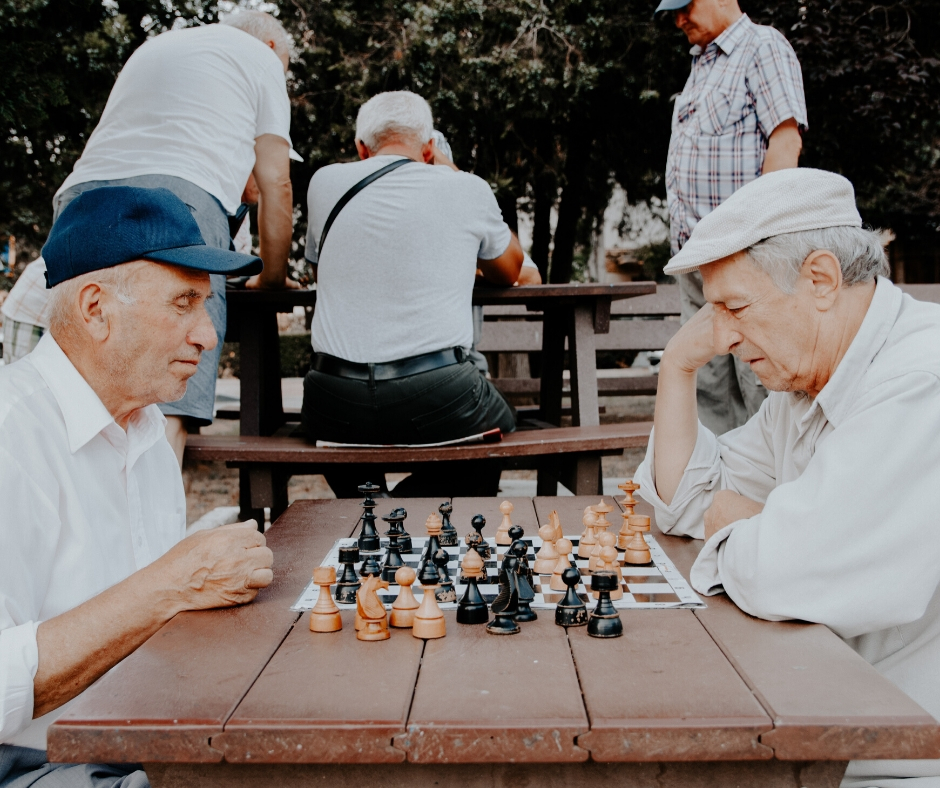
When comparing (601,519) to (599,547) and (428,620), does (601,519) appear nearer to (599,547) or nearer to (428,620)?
(599,547)

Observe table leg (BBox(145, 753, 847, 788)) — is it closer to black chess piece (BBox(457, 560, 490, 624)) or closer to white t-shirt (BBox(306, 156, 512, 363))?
black chess piece (BBox(457, 560, 490, 624))

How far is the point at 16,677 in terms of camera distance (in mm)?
1581

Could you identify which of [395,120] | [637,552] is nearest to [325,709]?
[637,552]

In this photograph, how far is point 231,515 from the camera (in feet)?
18.8

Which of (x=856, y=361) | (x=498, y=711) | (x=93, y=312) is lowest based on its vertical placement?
(x=498, y=711)

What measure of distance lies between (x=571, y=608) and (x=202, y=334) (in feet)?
3.69

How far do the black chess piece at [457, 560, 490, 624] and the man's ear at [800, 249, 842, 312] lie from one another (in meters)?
0.94

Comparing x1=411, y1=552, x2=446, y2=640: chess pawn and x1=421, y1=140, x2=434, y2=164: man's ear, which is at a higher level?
x1=421, y1=140, x2=434, y2=164: man's ear

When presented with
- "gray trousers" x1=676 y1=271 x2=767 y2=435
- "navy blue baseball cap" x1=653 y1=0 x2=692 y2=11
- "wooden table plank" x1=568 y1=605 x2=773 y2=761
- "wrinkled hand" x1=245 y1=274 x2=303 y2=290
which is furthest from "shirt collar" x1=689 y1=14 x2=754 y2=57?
Result: "wooden table plank" x1=568 y1=605 x2=773 y2=761

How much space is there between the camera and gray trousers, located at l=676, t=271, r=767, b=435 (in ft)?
15.4

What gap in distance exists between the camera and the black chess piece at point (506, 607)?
1.61 meters

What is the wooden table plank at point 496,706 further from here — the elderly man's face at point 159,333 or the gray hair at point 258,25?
the gray hair at point 258,25

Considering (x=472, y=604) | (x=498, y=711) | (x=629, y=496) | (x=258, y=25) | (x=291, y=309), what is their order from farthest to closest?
(x=291, y=309) < (x=258, y=25) < (x=629, y=496) < (x=472, y=604) < (x=498, y=711)

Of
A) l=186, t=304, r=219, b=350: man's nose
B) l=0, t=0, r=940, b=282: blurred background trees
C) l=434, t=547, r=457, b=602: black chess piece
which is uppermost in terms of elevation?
l=0, t=0, r=940, b=282: blurred background trees
